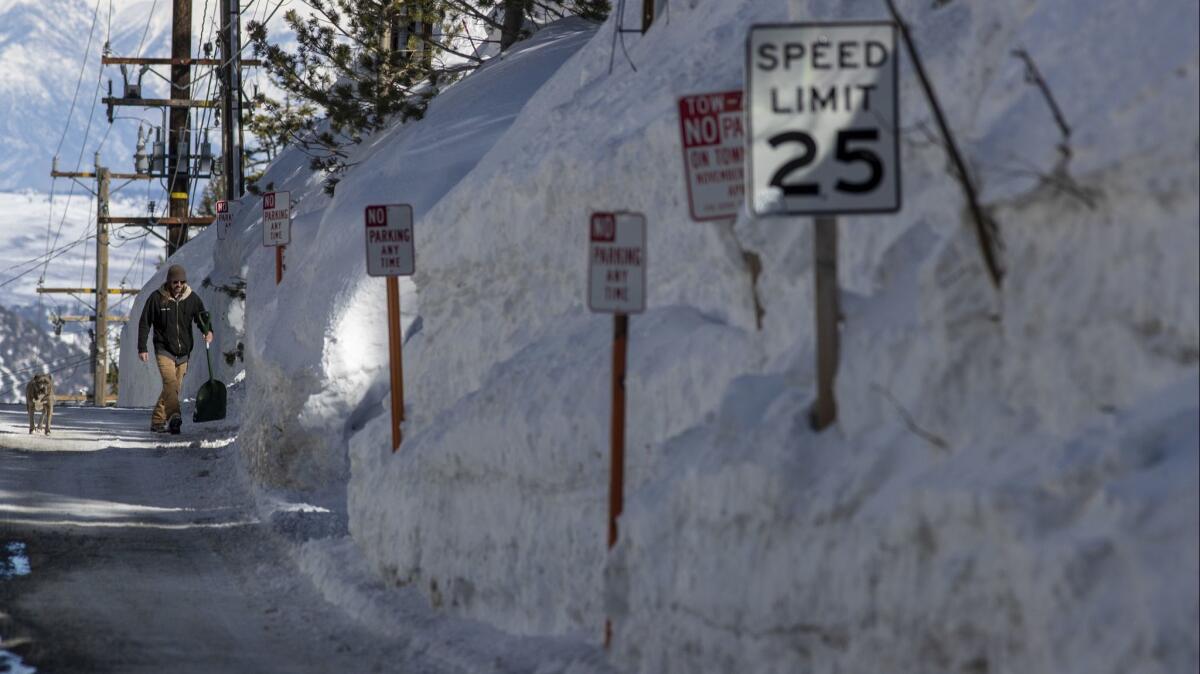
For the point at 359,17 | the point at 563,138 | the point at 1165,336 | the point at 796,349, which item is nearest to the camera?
the point at 1165,336

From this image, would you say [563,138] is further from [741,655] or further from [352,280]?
[741,655]

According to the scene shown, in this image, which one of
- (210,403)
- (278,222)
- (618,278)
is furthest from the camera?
(210,403)

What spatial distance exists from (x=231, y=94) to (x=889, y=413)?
26971 millimetres

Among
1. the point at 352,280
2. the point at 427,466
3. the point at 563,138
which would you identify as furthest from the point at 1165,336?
the point at 352,280

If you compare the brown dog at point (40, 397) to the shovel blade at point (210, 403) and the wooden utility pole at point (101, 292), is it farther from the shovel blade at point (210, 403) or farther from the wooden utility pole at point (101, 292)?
the wooden utility pole at point (101, 292)

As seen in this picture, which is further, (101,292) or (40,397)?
(101,292)

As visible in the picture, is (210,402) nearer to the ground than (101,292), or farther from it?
nearer to the ground

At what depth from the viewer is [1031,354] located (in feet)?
19.9

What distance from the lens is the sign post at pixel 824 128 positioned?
6688 mm

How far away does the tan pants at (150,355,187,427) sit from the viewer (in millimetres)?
21438

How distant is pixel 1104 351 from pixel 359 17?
16.5 meters

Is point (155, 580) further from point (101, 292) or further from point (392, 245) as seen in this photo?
point (101, 292)

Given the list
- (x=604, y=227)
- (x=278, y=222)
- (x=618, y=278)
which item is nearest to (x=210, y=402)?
(x=278, y=222)

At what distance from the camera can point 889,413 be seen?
647cm
